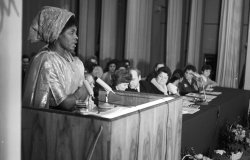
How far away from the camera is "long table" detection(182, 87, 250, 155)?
12.6 feet

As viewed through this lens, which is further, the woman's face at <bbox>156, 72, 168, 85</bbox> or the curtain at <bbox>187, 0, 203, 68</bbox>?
the curtain at <bbox>187, 0, 203, 68</bbox>

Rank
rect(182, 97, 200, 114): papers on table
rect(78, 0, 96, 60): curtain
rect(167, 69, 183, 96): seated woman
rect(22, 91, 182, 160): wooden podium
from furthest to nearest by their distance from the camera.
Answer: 1. rect(78, 0, 96, 60): curtain
2. rect(167, 69, 183, 96): seated woman
3. rect(182, 97, 200, 114): papers on table
4. rect(22, 91, 182, 160): wooden podium

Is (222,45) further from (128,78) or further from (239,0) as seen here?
(128,78)

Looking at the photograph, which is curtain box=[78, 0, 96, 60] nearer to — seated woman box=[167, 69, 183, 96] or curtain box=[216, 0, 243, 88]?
curtain box=[216, 0, 243, 88]

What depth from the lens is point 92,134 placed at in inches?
66.9

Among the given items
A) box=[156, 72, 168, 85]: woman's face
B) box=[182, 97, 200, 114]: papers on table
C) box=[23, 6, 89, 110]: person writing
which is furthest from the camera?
box=[156, 72, 168, 85]: woman's face

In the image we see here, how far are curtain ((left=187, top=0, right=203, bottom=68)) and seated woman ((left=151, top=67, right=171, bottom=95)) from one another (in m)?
4.28

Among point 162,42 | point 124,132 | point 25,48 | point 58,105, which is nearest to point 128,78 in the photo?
point 58,105

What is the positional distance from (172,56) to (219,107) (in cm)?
478

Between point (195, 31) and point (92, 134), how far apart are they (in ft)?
26.4

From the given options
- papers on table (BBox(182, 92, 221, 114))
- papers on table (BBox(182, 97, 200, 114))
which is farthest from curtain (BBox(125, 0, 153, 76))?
A: papers on table (BBox(182, 97, 200, 114))

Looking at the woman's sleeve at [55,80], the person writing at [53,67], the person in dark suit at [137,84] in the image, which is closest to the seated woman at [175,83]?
the person in dark suit at [137,84]

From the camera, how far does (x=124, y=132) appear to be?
1.78 metres

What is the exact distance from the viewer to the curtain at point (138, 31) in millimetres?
9195
